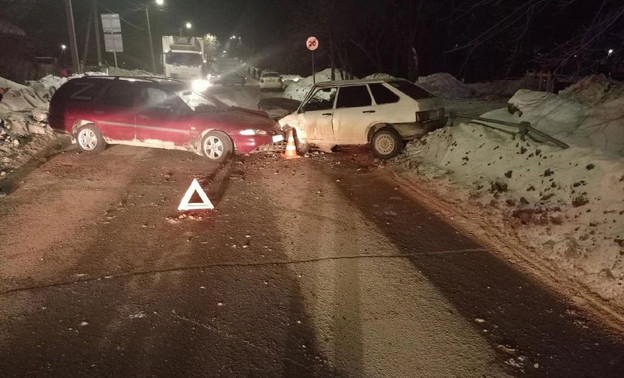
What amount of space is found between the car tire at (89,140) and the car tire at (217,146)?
2473mm

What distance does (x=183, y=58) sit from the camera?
89.0ft

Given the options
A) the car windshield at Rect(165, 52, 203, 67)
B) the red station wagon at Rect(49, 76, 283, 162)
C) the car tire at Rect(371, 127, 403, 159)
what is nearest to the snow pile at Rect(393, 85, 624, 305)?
the car tire at Rect(371, 127, 403, 159)

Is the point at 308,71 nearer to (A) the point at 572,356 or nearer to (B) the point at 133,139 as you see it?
(B) the point at 133,139

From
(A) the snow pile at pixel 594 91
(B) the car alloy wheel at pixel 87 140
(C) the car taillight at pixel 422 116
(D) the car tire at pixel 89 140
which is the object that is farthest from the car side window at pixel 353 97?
(B) the car alloy wheel at pixel 87 140

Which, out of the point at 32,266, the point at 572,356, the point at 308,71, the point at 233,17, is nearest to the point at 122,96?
the point at 32,266

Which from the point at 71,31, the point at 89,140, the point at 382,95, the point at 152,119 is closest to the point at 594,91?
the point at 382,95

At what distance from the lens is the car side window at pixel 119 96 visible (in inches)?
391

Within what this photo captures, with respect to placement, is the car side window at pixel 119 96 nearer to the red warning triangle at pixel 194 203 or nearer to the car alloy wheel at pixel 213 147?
the car alloy wheel at pixel 213 147

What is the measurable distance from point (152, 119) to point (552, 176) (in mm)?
7735

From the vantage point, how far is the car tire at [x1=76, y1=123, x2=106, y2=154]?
10094 millimetres

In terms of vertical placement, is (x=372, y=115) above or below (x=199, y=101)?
below

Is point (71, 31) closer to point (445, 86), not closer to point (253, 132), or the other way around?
point (253, 132)

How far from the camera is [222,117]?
970 centimetres

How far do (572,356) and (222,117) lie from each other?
789 cm
